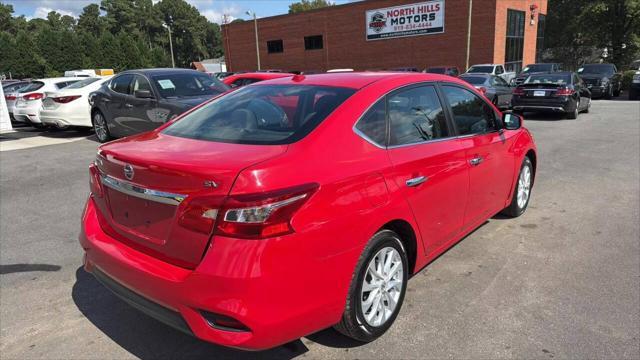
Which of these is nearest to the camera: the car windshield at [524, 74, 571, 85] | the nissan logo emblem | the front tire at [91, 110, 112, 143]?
the nissan logo emblem

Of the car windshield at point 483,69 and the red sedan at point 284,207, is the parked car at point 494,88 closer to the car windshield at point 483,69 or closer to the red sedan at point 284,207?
the car windshield at point 483,69

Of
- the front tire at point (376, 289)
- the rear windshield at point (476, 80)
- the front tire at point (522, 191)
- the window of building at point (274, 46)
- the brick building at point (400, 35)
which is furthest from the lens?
the window of building at point (274, 46)

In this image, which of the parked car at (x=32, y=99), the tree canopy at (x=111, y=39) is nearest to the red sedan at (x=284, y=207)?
the parked car at (x=32, y=99)

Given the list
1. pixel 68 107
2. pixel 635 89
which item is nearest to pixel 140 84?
pixel 68 107

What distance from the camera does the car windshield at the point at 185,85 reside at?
894 centimetres

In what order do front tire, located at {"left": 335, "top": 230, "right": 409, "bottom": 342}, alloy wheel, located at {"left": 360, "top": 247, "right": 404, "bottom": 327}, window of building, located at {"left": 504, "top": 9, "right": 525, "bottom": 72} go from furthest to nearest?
1. window of building, located at {"left": 504, "top": 9, "right": 525, "bottom": 72}
2. alloy wheel, located at {"left": 360, "top": 247, "right": 404, "bottom": 327}
3. front tire, located at {"left": 335, "top": 230, "right": 409, "bottom": 342}

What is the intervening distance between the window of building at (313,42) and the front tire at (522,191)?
127 feet

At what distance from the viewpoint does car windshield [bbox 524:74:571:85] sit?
14.3 metres

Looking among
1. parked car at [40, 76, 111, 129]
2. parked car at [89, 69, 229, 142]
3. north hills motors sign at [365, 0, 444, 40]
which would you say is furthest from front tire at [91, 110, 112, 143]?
north hills motors sign at [365, 0, 444, 40]

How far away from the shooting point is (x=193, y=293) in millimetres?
2215

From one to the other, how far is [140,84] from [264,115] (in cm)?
705

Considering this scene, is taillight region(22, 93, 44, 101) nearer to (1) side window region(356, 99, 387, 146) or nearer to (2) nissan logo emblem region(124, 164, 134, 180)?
→ (2) nissan logo emblem region(124, 164, 134, 180)

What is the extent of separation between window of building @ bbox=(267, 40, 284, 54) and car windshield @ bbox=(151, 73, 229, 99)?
3695 cm

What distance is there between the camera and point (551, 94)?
14.0 m
